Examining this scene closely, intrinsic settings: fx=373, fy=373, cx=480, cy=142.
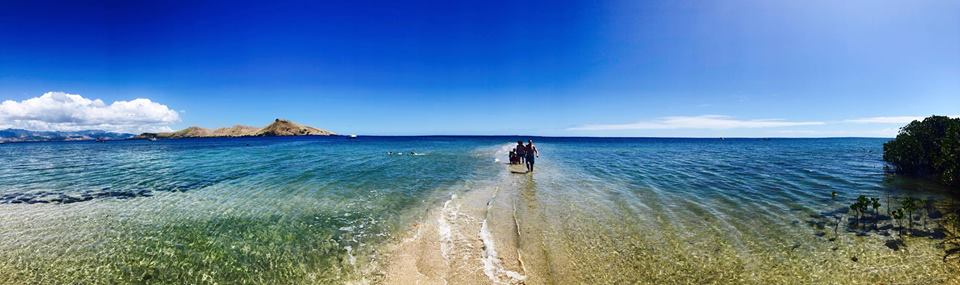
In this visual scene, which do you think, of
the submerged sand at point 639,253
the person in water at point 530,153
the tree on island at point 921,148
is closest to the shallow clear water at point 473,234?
the submerged sand at point 639,253

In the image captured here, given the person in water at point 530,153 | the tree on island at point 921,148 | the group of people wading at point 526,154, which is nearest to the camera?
the tree on island at point 921,148

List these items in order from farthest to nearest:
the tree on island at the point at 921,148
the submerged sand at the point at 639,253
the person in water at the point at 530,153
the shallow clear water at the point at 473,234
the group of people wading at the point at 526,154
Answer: the group of people wading at the point at 526,154, the person in water at the point at 530,153, the tree on island at the point at 921,148, the shallow clear water at the point at 473,234, the submerged sand at the point at 639,253

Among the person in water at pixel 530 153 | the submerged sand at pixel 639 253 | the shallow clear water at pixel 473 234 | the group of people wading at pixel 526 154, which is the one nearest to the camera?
the submerged sand at pixel 639 253

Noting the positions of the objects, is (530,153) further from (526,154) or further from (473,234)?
(473,234)

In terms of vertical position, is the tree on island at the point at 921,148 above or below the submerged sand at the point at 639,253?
above

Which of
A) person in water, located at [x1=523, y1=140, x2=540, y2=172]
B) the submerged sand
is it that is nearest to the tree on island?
the submerged sand

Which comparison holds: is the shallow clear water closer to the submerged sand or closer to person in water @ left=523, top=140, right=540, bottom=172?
the submerged sand

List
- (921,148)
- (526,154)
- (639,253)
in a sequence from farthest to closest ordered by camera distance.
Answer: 1. (526,154)
2. (921,148)
3. (639,253)

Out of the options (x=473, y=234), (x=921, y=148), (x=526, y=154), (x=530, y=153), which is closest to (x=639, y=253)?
(x=473, y=234)

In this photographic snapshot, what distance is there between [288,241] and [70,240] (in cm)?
697

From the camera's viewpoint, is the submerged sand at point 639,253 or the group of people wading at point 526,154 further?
the group of people wading at point 526,154

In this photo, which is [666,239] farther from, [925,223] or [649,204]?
[925,223]

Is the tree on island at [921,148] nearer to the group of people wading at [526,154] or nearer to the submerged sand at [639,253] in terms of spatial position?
the submerged sand at [639,253]

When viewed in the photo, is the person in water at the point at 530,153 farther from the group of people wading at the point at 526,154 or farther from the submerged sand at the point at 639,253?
the submerged sand at the point at 639,253
